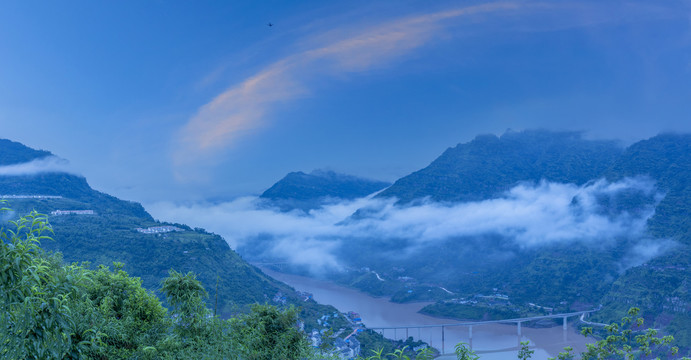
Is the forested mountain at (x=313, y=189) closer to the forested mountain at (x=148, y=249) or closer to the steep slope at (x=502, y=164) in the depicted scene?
the steep slope at (x=502, y=164)

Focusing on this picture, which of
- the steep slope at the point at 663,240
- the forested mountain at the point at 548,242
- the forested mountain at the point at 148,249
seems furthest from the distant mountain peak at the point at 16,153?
the steep slope at the point at 663,240

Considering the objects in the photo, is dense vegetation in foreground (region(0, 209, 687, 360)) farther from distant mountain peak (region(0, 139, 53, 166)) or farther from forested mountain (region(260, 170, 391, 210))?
forested mountain (region(260, 170, 391, 210))

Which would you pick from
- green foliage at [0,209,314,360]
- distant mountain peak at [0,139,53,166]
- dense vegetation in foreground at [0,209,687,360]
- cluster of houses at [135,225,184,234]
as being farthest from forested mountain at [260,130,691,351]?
distant mountain peak at [0,139,53,166]

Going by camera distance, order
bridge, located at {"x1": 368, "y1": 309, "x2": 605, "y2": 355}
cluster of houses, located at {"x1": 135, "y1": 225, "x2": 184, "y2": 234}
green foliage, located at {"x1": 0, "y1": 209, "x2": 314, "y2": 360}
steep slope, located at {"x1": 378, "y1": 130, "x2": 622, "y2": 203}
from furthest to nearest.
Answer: steep slope, located at {"x1": 378, "y1": 130, "x2": 622, "y2": 203}
cluster of houses, located at {"x1": 135, "y1": 225, "x2": 184, "y2": 234}
bridge, located at {"x1": 368, "y1": 309, "x2": 605, "y2": 355}
green foliage, located at {"x1": 0, "y1": 209, "x2": 314, "y2": 360}

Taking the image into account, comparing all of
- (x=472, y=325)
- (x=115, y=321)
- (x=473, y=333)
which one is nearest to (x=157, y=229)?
(x=472, y=325)

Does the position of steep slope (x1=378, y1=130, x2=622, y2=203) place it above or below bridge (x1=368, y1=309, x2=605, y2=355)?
above

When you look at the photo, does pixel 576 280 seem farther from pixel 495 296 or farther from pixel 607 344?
pixel 607 344

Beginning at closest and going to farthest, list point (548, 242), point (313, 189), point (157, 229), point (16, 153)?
point (157, 229), point (548, 242), point (16, 153), point (313, 189)

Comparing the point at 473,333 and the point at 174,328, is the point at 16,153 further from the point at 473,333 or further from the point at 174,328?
the point at 174,328
